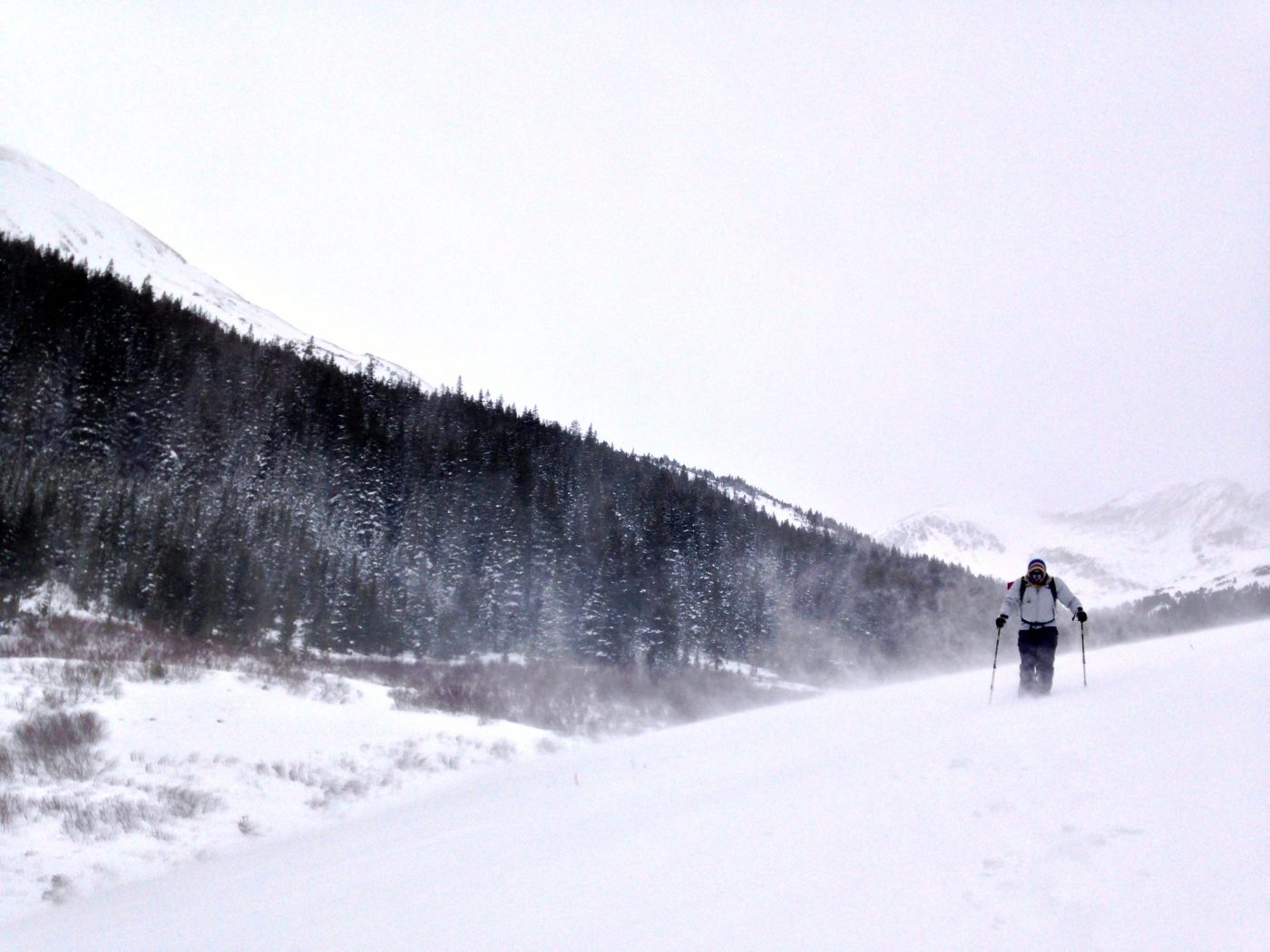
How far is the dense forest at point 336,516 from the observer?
122 feet

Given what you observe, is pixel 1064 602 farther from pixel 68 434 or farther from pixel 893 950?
pixel 68 434

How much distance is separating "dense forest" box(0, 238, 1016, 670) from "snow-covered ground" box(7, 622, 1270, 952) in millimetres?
28819

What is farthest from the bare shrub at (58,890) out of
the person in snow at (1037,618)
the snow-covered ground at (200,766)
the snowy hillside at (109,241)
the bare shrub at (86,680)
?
the snowy hillside at (109,241)

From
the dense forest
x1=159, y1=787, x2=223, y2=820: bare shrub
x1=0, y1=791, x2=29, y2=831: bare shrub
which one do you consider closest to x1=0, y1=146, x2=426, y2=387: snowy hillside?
the dense forest

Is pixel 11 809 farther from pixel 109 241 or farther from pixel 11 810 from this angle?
pixel 109 241

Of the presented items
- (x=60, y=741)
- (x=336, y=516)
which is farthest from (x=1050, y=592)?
(x=336, y=516)

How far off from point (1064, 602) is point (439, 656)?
4499cm

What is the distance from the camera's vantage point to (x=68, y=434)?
4512 centimetres

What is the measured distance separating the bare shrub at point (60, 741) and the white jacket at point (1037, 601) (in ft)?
46.9

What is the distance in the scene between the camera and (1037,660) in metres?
9.46

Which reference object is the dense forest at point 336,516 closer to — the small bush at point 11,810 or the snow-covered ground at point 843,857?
the small bush at point 11,810

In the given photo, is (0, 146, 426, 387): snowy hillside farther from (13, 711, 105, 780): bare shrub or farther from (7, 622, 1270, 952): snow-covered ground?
(7, 622, 1270, 952): snow-covered ground

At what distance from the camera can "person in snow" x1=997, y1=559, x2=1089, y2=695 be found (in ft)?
30.7

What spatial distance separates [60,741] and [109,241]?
7181 inches
